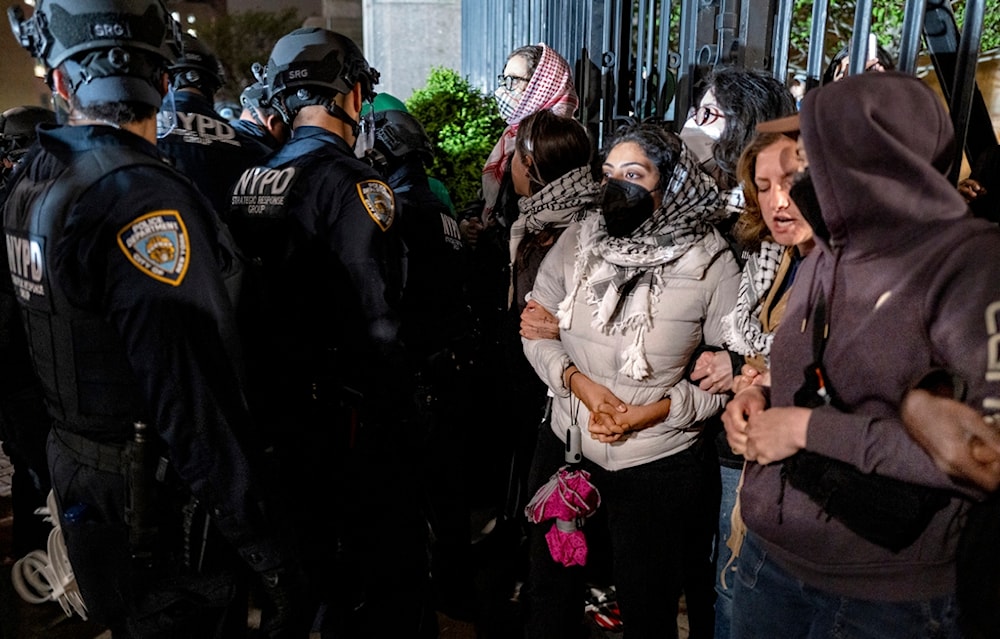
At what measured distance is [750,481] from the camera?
1841 millimetres

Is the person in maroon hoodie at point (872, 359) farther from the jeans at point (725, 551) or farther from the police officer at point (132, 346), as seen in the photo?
the police officer at point (132, 346)

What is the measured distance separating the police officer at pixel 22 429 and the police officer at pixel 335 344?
2.70 feet

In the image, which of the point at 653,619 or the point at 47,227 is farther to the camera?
the point at 653,619

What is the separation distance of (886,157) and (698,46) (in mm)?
2960

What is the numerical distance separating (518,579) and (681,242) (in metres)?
2.08

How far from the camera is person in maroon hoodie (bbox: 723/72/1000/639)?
1.41 m

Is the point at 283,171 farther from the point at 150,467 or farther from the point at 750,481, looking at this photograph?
the point at 750,481

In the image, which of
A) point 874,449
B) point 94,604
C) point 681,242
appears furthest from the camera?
point 681,242

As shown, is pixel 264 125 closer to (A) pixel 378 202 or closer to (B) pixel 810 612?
(A) pixel 378 202

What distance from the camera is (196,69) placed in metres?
4.43

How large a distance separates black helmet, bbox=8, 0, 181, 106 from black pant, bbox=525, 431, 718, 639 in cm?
190

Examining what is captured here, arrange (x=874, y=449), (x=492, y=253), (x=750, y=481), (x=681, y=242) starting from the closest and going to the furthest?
(x=874, y=449)
(x=750, y=481)
(x=681, y=242)
(x=492, y=253)

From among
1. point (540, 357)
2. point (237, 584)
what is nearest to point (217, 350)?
point (237, 584)

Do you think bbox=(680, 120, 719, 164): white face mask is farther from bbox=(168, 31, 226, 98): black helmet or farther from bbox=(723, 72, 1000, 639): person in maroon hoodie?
bbox=(168, 31, 226, 98): black helmet
